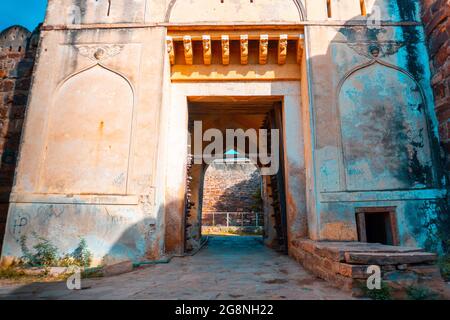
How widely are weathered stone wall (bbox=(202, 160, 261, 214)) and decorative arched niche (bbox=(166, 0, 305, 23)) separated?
14.4 meters

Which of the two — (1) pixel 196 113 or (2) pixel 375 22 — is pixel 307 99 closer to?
(2) pixel 375 22

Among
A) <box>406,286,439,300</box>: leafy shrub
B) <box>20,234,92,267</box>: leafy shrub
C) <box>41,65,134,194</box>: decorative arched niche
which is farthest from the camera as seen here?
<box>41,65,134,194</box>: decorative arched niche

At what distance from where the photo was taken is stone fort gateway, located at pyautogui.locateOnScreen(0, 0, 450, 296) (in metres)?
5.30

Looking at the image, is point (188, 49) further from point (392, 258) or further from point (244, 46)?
point (392, 258)

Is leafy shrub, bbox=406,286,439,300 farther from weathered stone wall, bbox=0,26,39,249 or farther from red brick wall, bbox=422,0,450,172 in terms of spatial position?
weathered stone wall, bbox=0,26,39,249

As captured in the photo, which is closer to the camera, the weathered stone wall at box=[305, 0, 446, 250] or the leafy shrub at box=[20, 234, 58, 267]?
the leafy shrub at box=[20, 234, 58, 267]

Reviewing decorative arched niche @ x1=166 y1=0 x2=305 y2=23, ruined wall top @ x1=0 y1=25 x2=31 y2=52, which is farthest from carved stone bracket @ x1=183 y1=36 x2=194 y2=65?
ruined wall top @ x1=0 y1=25 x2=31 y2=52

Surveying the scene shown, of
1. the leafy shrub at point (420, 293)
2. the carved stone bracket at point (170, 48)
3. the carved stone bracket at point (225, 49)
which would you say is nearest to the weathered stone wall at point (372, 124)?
the carved stone bracket at point (225, 49)

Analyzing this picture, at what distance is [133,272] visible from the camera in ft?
15.1

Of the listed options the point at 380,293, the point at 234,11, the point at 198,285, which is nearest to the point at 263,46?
the point at 234,11

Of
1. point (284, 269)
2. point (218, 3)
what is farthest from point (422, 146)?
point (218, 3)

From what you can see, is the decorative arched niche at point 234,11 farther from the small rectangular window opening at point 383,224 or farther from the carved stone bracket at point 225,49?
the small rectangular window opening at point 383,224

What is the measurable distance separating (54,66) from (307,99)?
5.43m

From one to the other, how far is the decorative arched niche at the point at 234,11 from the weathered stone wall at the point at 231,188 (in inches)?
568
